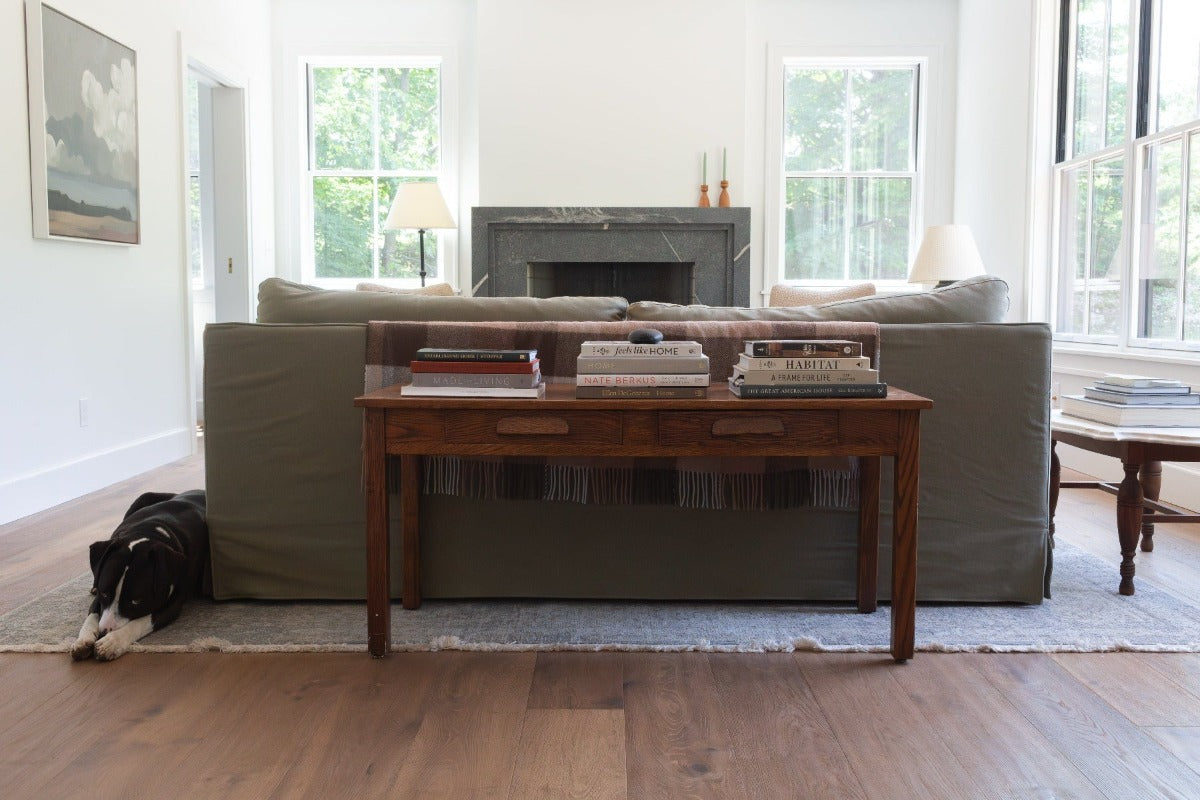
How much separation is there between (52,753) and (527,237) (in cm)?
499

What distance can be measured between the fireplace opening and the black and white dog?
4.28 meters

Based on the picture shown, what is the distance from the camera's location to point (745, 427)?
1.99m

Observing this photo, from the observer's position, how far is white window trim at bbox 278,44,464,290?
6672 mm

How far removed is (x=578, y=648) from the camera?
85.8 inches

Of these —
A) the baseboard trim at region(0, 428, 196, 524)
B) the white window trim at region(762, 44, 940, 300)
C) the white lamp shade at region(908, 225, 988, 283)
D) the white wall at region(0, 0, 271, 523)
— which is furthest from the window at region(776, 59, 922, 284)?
the baseboard trim at region(0, 428, 196, 524)

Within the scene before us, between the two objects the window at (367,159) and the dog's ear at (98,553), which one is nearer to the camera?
the dog's ear at (98,553)

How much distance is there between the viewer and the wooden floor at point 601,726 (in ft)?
5.14

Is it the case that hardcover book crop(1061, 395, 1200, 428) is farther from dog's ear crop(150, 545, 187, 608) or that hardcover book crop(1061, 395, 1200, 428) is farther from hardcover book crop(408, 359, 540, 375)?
dog's ear crop(150, 545, 187, 608)

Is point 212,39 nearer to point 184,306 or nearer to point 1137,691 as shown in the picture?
point 184,306

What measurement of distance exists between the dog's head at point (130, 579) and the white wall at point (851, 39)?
5.18 metres

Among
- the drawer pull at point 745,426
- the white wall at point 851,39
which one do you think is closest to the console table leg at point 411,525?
the drawer pull at point 745,426

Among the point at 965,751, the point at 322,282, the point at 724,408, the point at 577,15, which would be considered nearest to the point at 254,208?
the point at 322,282

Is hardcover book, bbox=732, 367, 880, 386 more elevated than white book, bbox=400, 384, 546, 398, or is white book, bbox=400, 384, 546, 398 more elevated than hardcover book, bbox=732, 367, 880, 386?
hardcover book, bbox=732, 367, 880, 386

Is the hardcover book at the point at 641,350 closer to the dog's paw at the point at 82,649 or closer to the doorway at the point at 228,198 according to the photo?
the dog's paw at the point at 82,649
